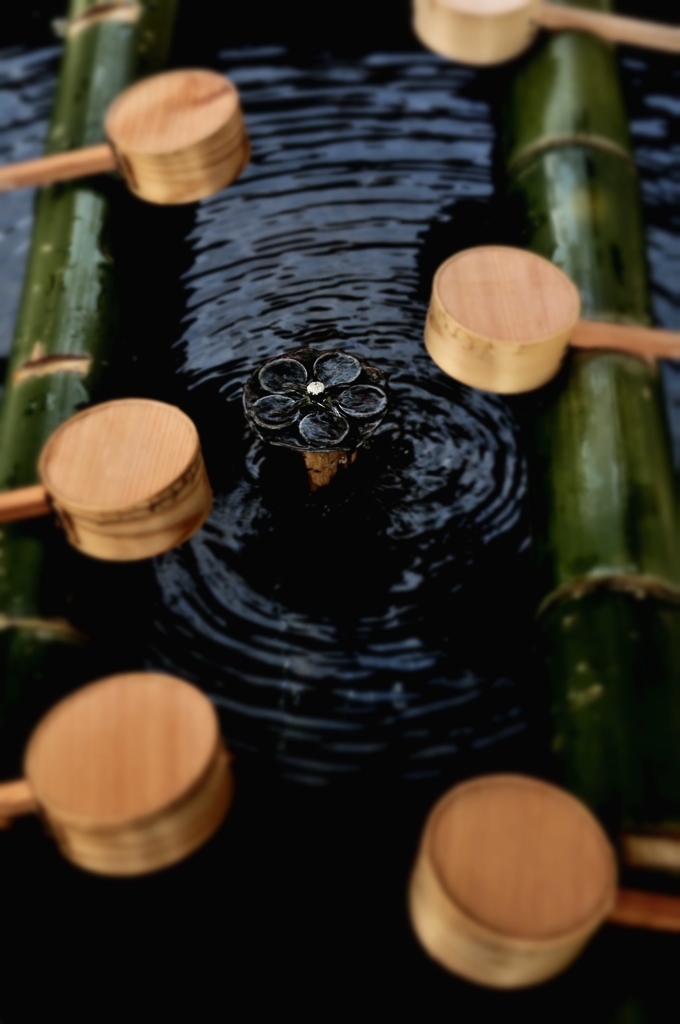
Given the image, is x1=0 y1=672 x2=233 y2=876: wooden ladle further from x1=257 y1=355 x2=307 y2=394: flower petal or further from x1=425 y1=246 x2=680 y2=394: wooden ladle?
x1=425 y1=246 x2=680 y2=394: wooden ladle

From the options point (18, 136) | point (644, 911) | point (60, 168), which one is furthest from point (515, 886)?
point (18, 136)

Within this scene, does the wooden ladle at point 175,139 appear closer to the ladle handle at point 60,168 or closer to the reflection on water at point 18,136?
the ladle handle at point 60,168

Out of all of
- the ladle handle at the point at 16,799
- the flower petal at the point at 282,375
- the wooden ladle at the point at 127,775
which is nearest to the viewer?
the wooden ladle at the point at 127,775

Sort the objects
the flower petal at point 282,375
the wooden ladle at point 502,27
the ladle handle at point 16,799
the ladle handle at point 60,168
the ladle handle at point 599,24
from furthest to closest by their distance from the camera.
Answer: the ladle handle at point 599,24 < the wooden ladle at point 502,27 < the ladle handle at point 60,168 < the flower petal at point 282,375 < the ladle handle at point 16,799

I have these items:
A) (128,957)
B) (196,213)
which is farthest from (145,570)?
(196,213)

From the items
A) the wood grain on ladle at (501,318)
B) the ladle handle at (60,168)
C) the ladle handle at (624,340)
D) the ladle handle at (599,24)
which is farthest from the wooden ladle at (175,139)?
the ladle handle at (599,24)

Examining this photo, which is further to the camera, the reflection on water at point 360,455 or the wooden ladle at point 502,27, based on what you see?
the wooden ladle at point 502,27

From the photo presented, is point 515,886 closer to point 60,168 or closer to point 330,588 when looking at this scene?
point 330,588
